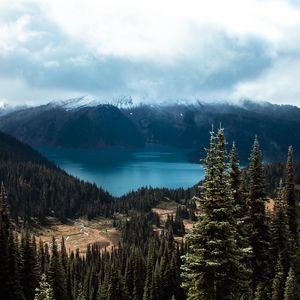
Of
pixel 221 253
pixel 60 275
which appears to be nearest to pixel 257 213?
pixel 221 253

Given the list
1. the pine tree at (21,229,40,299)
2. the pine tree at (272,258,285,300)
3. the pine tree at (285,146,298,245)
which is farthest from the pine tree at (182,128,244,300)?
the pine tree at (21,229,40,299)

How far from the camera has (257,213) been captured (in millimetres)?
51812

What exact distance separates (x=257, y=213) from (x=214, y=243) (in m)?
24.1

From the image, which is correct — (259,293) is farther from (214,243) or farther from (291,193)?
(214,243)

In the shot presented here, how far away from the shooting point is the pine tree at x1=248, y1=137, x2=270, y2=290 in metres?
51.6

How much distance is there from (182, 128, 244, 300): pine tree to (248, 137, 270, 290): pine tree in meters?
21.8

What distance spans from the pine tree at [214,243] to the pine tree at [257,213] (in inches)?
857

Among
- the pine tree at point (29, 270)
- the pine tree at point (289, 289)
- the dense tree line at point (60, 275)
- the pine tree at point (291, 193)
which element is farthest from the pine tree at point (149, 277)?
the pine tree at point (289, 289)

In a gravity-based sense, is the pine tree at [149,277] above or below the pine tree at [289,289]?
below

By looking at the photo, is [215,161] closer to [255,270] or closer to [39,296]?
[39,296]

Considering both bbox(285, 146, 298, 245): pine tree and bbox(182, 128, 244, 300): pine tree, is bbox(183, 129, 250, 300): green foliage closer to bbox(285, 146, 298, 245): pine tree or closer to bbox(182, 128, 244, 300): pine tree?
bbox(182, 128, 244, 300): pine tree

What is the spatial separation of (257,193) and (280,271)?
57.0 feet

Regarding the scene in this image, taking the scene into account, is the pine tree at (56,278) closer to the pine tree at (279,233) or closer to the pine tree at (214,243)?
the pine tree at (279,233)

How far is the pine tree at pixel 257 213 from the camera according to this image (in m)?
51.6
